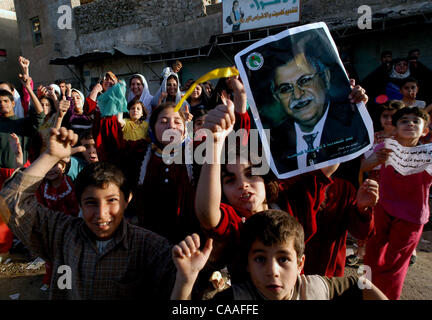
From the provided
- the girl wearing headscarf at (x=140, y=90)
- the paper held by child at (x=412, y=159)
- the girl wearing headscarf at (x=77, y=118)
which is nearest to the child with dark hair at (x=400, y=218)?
the paper held by child at (x=412, y=159)

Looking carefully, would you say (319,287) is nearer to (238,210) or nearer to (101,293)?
(238,210)

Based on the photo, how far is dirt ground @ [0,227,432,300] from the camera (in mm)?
2721

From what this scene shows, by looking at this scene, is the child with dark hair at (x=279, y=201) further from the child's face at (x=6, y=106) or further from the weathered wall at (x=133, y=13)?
the weathered wall at (x=133, y=13)

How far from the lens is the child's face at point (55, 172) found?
9.08 ft

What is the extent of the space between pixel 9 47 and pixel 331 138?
70.1 ft

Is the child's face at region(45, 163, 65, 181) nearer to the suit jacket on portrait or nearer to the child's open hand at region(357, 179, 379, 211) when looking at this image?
the suit jacket on portrait

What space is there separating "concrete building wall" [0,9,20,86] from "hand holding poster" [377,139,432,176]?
2027 cm

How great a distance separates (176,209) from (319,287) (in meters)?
1.01

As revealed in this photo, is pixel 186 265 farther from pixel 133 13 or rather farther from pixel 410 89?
pixel 133 13

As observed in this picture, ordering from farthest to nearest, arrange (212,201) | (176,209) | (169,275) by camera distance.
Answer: (176,209), (169,275), (212,201)

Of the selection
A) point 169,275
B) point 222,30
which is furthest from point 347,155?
point 222,30

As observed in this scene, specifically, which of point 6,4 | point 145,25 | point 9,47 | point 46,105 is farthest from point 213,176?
point 6,4

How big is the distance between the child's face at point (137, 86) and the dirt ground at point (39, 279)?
2599 mm

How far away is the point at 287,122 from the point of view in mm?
1612
